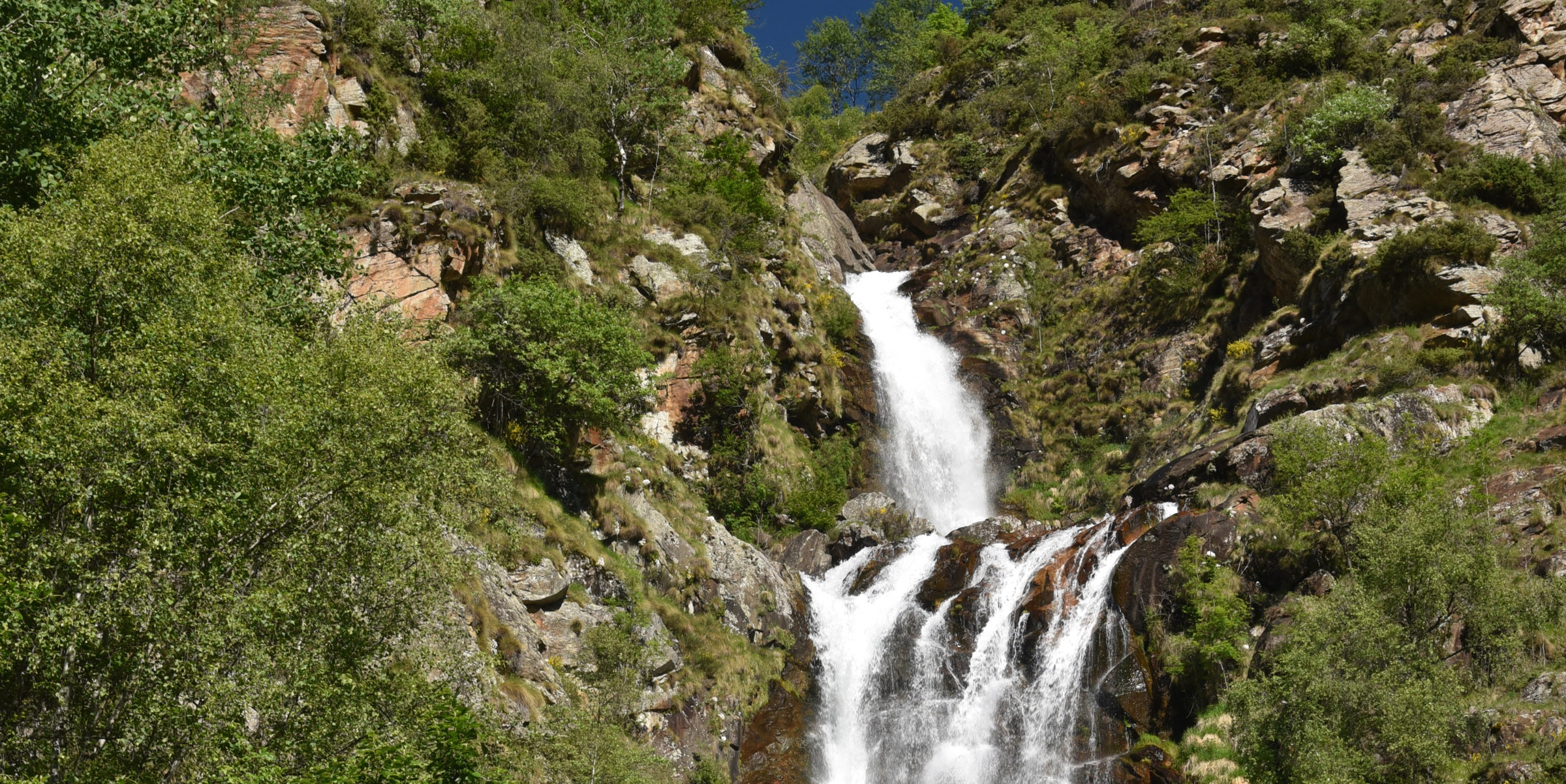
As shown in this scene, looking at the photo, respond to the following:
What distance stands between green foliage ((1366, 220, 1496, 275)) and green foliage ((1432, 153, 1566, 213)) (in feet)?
8.29

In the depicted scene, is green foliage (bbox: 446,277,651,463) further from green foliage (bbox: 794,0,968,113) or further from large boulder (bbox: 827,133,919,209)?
green foliage (bbox: 794,0,968,113)

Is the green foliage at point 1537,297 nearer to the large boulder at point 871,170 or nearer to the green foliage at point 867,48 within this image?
the large boulder at point 871,170

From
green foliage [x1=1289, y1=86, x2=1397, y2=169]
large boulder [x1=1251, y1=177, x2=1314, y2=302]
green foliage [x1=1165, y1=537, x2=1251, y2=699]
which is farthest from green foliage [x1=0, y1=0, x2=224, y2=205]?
green foliage [x1=1289, y1=86, x2=1397, y2=169]

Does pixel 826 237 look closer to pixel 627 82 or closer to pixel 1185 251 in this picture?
pixel 627 82

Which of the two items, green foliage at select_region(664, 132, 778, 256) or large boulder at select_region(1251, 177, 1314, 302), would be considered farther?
green foliage at select_region(664, 132, 778, 256)

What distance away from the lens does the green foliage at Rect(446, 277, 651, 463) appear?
920 inches

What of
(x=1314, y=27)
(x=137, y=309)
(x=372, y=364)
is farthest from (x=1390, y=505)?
(x=1314, y=27)

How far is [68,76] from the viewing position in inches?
566

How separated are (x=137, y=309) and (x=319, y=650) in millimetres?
4524

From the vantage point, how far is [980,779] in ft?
74.2

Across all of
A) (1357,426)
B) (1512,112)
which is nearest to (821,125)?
(1512,112)

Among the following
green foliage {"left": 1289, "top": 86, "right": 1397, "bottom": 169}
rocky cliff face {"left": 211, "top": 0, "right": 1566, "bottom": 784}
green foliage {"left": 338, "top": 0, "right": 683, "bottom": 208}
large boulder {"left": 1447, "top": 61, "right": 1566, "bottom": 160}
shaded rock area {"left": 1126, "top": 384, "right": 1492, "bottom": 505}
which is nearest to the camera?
rocky cliff face {"left": 211, "top": 0, "right": 1566, "bottom": 784}

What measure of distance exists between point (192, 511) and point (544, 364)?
13.0m

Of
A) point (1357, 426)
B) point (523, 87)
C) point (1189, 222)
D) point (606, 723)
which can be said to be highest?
point (1189, 222)
